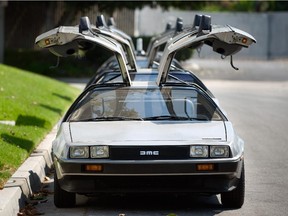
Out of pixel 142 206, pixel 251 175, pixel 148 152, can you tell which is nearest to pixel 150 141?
pixel 148 152

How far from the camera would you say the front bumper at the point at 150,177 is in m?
8.85

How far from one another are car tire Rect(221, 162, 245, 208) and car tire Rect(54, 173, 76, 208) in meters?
1.55

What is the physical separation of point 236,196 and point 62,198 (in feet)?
5.82

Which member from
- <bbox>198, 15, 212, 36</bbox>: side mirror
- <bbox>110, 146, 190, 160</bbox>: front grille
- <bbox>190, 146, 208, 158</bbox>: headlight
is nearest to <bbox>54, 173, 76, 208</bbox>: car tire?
<bbox>110, 146, 190, 160</bbox>: front grille

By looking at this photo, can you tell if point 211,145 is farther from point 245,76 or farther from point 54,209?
point 245,76

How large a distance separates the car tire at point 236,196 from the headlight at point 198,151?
0.52 m

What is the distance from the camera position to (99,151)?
8.96 metres

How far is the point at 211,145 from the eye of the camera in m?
8.98

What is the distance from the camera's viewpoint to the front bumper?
885cm

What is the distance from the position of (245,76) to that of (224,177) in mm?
25691

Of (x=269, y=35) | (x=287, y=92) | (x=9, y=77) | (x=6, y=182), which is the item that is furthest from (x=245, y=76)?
(x=6, y=182)

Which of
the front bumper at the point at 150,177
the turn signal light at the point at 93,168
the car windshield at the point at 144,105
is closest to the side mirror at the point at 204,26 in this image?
the car windshield at the point at 144,105

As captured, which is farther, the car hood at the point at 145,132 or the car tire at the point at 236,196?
the car tire at the point at 236,196

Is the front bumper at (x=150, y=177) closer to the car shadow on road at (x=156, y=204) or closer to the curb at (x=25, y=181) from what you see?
the car shadow on road at (x=156, y=204)
